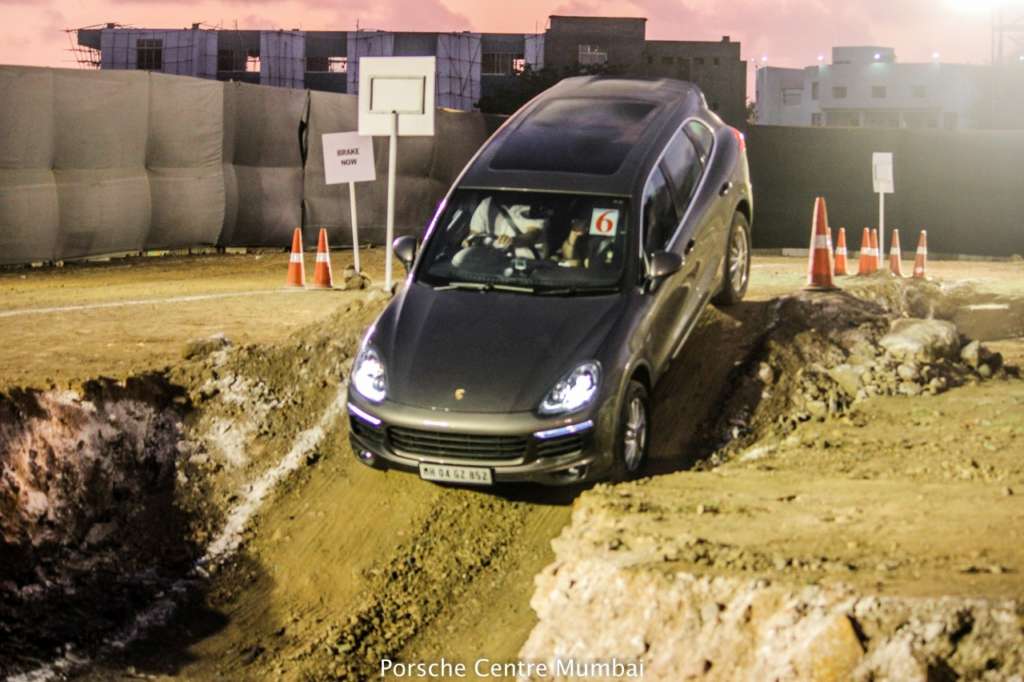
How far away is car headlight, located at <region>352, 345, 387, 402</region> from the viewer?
31.6 ft

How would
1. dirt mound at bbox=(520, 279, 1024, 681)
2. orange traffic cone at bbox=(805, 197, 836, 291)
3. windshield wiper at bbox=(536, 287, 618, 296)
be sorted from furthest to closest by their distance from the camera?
orange traffic cone at bbox=(805, 197, 836, 291) < windshield wiper at bbox=(536, 287, 618, 296) < dirt mound at bbox=(520, 279, 1024, 681)

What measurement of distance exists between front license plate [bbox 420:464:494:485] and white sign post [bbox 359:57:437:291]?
6011 millimetres

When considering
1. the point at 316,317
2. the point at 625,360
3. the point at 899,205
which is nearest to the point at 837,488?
the point at 625,360

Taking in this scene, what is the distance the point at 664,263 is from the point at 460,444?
6.30 feet

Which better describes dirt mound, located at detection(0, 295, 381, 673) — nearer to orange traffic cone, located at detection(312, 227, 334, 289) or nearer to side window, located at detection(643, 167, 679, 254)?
side window, located at detection(643, 167, 679, 254)

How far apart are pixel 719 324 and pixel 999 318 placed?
23.4 ft

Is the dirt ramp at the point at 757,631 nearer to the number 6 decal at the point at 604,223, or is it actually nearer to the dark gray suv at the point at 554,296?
the dark gray suv at the point at 554,296

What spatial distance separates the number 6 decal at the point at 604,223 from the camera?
1042cm

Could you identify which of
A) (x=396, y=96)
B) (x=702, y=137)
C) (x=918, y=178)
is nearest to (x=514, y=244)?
(x=702, y=137)

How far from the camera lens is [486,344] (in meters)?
9.66

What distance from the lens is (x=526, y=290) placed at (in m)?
10.2

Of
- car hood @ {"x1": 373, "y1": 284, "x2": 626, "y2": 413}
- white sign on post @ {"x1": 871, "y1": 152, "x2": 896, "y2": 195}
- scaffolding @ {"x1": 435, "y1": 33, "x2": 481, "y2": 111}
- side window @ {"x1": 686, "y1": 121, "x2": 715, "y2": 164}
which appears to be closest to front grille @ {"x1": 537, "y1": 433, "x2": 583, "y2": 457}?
car hood @ {"x1": 373, "y1": 284, "x2": 626, "y2": 413}

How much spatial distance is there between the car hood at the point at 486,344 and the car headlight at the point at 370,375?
62 mm

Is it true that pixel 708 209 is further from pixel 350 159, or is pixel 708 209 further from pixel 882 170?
pixel 882 170
